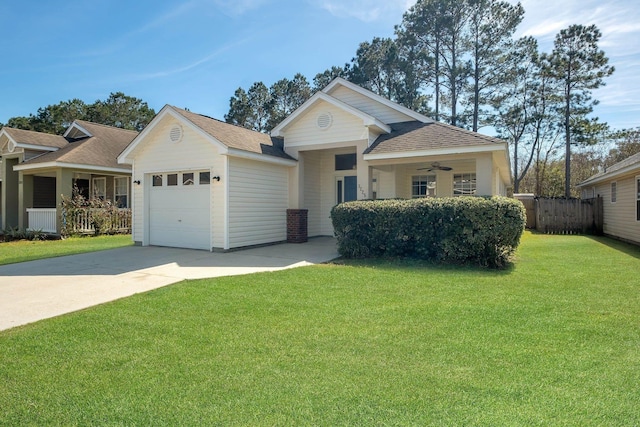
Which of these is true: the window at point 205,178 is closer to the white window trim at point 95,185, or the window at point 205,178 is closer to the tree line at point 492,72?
the white window trim at point 95,185

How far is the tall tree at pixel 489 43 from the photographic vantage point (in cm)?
2662

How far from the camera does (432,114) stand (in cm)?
2950

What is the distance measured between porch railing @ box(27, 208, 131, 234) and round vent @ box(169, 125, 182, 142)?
7.88m

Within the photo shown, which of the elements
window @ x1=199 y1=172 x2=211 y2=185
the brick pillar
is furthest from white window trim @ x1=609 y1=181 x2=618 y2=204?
window @ x1=199 y1=172 x2=211 y2=185

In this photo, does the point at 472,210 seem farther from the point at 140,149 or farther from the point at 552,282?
the point at 140,149

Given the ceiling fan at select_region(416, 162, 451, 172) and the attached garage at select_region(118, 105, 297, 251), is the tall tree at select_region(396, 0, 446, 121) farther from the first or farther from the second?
the attached garage at select_region(118, 105, 297, 251)

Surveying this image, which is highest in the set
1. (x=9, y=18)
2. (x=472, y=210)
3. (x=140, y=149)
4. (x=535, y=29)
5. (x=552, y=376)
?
(x=535, y=29)

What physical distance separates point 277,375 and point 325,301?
7.92 feet

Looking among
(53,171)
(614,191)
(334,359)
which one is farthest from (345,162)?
(53,171)

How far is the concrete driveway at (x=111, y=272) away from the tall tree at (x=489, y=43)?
22.5 metres

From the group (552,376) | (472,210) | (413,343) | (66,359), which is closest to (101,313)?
(66,359)

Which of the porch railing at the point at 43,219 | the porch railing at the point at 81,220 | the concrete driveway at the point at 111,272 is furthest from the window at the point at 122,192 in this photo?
the concrete driveway at the point at 111,272

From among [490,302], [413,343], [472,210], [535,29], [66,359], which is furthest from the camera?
[535,29]

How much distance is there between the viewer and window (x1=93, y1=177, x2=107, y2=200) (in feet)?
63.9
